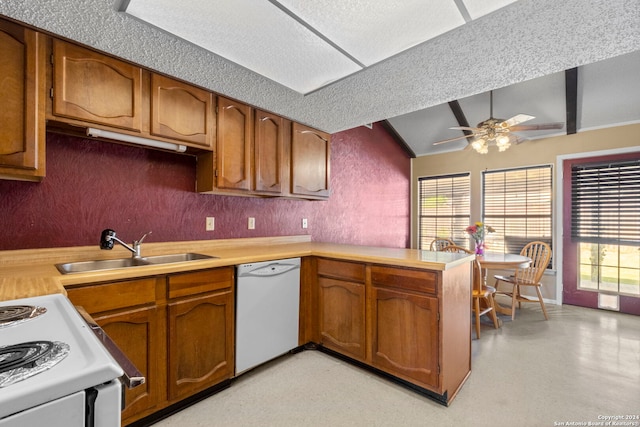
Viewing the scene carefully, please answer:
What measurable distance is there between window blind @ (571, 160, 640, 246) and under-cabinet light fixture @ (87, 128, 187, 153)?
487 cm

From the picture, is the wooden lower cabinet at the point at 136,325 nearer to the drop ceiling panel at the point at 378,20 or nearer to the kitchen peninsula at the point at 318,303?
the kitchen peninsula at the point at 318,303

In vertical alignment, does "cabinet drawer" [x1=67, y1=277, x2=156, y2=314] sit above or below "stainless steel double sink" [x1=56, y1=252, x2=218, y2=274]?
below

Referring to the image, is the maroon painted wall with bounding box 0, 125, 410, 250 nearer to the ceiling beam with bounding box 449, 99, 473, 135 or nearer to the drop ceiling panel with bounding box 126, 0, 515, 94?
the drop ceiling panel with bounding box 126, 0, 515, 94

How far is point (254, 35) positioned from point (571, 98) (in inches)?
152

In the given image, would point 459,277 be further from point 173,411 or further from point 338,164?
point 338,164

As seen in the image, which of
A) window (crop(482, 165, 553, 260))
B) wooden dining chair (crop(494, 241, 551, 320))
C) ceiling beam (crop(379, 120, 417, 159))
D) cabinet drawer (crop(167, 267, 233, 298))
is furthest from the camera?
ceiling beam (crop(379, 120, 417, 159))

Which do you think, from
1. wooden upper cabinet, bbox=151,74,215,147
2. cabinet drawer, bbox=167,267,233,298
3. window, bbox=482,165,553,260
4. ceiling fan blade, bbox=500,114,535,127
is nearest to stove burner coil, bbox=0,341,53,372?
cabinet drawer, bbox=167,267,233,298

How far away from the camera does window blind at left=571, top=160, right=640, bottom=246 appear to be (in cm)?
366

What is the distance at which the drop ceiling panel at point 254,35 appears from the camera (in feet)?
4.83

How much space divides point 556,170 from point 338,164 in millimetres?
3024

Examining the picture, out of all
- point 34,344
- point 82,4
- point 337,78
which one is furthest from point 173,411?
point 337,78

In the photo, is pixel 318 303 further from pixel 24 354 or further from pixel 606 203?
pixel 606 203

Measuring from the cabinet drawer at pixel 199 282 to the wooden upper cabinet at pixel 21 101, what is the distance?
928 millimetres

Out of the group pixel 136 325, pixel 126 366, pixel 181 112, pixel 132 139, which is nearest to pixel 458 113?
pixel 181 112
